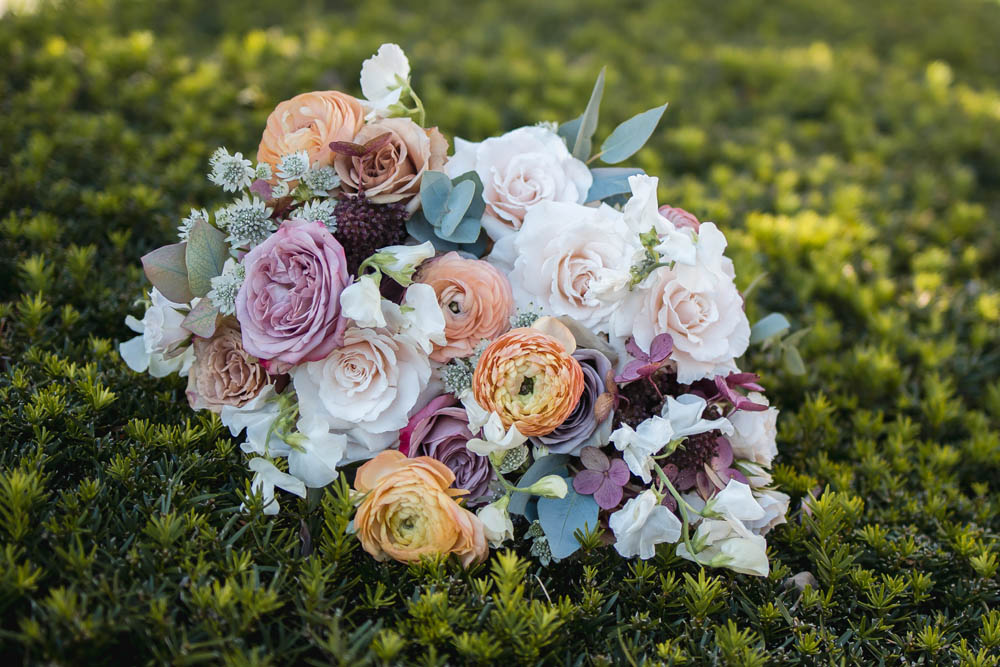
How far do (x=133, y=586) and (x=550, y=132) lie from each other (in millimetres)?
1483

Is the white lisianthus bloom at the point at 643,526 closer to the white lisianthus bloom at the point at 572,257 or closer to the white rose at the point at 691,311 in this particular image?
the white rose at the point at 691,311

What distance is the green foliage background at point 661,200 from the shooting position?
1.58m

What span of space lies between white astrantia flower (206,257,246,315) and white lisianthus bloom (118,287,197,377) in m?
0.14

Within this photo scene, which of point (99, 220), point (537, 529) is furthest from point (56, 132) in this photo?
point (537, 529)

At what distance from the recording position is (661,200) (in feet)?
11.0

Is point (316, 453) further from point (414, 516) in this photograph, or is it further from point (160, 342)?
point (160, 342)

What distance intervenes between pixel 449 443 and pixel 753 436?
2.38ft

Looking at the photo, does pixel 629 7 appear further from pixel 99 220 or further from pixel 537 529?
pixel 537 529

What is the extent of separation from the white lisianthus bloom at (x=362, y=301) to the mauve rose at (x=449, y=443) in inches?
11.8

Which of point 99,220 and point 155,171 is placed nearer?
point 99,220

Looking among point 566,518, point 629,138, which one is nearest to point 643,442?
point 566,518

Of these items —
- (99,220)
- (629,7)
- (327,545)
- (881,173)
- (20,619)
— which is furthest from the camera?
(629,7)

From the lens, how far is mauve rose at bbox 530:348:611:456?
175cm

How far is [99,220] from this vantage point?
2.77m
